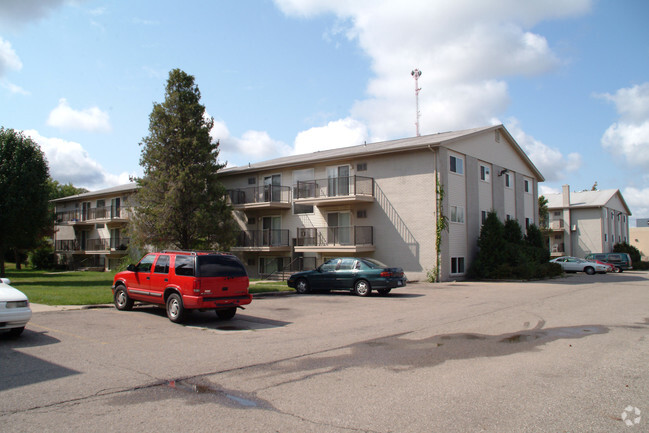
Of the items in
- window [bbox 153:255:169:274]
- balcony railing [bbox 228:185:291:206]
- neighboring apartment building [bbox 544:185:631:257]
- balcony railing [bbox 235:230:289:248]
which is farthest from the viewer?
neighboring apartment building [bbox 544:185:631:257]

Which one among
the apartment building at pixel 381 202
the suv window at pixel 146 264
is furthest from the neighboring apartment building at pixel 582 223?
the suv window at pixel 146 264

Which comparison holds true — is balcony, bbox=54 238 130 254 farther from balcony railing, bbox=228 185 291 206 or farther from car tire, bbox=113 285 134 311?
car tire, bbox=113 285 134 311

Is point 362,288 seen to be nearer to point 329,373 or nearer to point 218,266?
point 218,266

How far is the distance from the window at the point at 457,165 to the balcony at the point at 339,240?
6074 millimetres

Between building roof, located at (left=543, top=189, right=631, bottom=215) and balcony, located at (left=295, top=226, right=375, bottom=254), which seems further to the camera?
building roof, located at (left=543, top=189, right=631, bottom=215)

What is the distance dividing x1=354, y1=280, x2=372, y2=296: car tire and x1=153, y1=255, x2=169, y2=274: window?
8.90 metres

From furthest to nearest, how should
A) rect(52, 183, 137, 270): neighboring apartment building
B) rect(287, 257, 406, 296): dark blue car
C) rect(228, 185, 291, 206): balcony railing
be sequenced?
rect(52, 183, 137, 270): neighboring apartment building
rect(228, 185, 291, 206): balcony railing
rect(287, 257, 406, 296): dark blue car

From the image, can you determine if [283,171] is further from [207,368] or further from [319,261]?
[207,368]

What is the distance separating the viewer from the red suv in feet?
37.7

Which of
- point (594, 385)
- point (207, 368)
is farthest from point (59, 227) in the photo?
point (594, 385)

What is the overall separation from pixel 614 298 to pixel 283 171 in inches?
827

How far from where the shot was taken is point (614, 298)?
17500 mm

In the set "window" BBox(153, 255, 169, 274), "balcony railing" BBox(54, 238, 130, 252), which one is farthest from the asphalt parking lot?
"balcony railing" BBox(54, 238, 130, 252)

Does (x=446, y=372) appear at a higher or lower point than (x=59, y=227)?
lower
